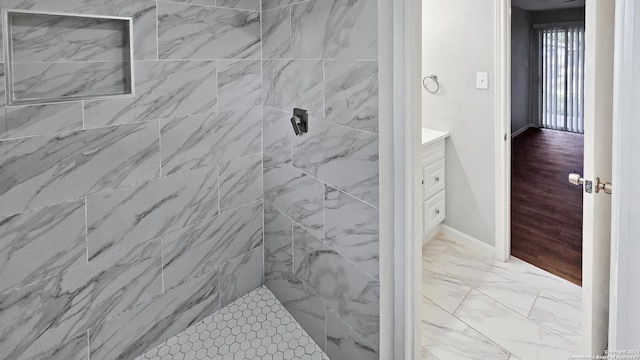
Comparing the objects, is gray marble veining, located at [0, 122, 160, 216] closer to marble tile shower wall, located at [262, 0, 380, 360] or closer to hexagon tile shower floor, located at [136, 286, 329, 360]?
marble tile shower wall, located at [262, 0, 380, 360]

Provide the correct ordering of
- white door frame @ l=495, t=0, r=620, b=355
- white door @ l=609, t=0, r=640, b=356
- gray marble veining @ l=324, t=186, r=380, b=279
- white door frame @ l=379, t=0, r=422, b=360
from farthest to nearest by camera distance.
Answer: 1. white door frame @ l=495, t=0, r=620, b=355
2. gray marble veining @ l=324, t=186, r=380, b=279
3. white door frame @ l=379, t=0, r=422, b=360
4. white door @ l=609, t=0, r=640, b=356

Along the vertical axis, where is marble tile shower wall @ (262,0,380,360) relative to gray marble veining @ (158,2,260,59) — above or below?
below

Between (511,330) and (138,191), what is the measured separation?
6.44ft

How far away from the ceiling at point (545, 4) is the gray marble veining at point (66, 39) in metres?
7.43

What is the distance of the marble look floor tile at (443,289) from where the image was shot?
7.50 ft

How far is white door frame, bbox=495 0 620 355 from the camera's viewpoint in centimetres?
252

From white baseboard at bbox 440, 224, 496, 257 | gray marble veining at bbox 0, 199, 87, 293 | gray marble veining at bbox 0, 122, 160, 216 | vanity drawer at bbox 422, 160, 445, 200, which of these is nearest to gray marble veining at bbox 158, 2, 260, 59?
gray marble veining at bbox 0, 122, 160, 216

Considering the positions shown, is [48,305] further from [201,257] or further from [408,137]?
[408,137]

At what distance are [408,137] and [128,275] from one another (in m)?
1.39

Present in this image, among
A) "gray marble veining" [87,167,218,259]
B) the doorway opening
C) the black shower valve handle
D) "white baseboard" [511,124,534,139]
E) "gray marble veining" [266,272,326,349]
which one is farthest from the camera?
"white baseboard" [511,124,534,139]

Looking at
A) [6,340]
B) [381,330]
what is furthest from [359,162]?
[6,340]

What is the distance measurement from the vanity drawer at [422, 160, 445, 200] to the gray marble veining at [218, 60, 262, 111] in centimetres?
133

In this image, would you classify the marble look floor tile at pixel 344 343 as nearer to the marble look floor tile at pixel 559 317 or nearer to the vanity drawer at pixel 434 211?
the marble look floor tile at pixel 559 317

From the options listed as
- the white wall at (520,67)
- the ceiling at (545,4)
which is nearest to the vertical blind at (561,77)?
the white wall at (520,67)
